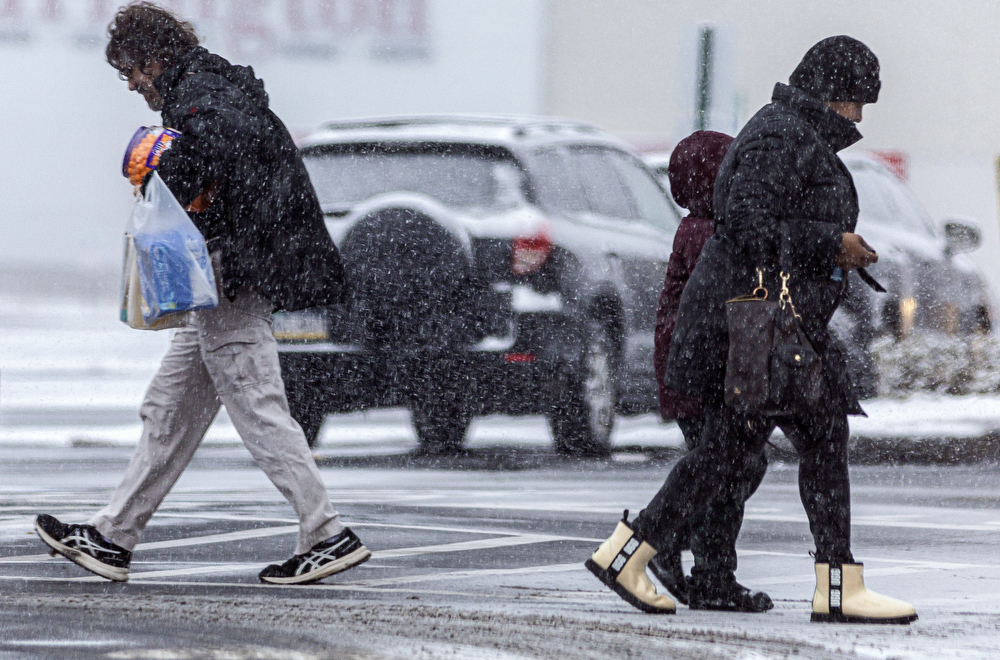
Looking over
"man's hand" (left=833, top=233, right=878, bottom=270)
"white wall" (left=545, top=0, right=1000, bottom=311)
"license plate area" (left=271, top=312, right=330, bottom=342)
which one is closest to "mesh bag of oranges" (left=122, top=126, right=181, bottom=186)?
"man's hand" (left=833, top=233, right=878, bottom=270)

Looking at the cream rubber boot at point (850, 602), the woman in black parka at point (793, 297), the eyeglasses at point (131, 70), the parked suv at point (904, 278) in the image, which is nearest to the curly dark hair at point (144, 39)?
the eyeglasses at point (131, 70)

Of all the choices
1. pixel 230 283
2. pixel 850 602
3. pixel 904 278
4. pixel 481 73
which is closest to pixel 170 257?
pixel 230 283

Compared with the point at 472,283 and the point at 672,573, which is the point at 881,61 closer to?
the point at 472,283

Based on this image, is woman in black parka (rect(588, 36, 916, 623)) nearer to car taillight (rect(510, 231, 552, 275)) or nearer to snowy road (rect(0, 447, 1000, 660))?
snowy road (rect(0, 447, 1000, 660))

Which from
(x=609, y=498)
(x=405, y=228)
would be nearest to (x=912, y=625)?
(x=609, y=498)

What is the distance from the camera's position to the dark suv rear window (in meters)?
9.73

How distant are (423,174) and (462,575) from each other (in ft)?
13.3

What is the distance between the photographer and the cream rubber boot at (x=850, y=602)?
16.8ft

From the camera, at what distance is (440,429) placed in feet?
35.8

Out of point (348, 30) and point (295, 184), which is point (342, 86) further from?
point (295, 184)

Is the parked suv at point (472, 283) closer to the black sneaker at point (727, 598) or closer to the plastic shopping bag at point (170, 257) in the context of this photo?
the plastic shopping bag at point (170, 257)

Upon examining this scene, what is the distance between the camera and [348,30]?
97.7 ft

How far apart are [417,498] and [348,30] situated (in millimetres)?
22022

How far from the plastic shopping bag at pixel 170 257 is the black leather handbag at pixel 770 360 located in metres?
1.59
